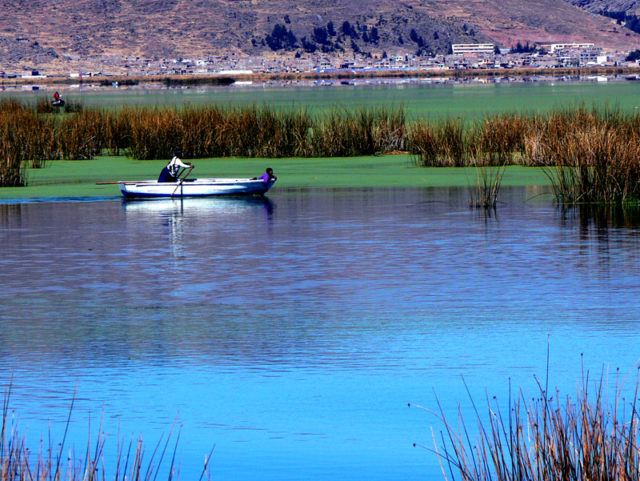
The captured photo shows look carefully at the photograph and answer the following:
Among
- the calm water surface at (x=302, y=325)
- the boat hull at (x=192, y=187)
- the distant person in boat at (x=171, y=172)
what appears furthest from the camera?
the distant person in boat at (x=171, y=172)

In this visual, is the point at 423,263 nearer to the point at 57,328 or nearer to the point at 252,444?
the point at 57,328

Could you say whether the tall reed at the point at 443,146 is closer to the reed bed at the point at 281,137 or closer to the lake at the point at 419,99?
the reed bed at the point at 281,137

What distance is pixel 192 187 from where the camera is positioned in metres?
22.7

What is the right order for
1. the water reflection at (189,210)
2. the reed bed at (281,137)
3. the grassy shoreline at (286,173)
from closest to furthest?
1. the water reflection at (189,210)
2. the grassy shoreline at (286,173)
3. the reed bed at (281,137)

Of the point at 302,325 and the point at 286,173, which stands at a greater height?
the point at 286,173

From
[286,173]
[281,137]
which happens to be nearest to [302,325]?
[286,173]

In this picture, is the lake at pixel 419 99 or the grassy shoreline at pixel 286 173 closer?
the grassy shoreline at pixel 286 173

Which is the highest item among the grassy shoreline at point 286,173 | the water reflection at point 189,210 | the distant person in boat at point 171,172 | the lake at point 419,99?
the lake at point 419,99

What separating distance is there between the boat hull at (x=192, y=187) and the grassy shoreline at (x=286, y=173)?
3.47 feet

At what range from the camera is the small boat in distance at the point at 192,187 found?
22.5 metres

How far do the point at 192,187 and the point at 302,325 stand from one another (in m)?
12.0

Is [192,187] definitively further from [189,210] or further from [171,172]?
[189,210]

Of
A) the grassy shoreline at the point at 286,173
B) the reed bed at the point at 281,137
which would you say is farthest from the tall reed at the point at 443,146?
the grassy shoreline at the point at 286,173

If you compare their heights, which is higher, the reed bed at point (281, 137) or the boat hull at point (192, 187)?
the reed bed at point (281, 137)
